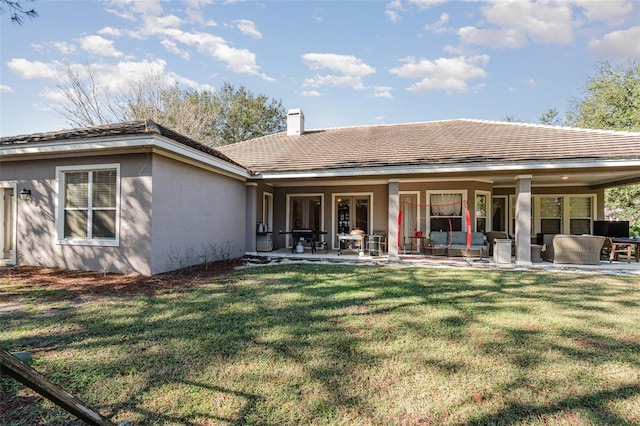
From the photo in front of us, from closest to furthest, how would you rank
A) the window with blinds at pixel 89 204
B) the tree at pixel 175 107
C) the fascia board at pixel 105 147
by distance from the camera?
the fascia board at pixel 105 147, the window with blinds at pixel 89 204, the tree at pixel 175 107

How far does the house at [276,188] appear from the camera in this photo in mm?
7215

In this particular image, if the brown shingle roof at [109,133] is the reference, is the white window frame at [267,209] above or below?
below

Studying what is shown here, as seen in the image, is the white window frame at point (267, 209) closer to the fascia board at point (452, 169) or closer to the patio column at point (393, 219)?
the fascia board at point (452, 169)

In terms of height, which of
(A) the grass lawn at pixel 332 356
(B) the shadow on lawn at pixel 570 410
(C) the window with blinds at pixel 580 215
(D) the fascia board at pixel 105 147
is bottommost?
(B) the shadow on lawn at pixel 570 410

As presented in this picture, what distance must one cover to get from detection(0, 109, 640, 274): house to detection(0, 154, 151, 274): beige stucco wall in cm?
3

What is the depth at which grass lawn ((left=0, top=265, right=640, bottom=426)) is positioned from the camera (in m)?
2.28

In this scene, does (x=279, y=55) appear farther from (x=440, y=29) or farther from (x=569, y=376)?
(x=569, y=376)

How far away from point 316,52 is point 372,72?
3.19 metres

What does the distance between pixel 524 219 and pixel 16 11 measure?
38.2 ft

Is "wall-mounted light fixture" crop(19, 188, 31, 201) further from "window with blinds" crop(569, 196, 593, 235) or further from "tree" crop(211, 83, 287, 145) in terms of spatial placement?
"tree" crop(211, 83, 287, 145)

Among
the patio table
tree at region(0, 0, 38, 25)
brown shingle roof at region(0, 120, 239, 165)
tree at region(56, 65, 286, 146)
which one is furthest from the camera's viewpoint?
tree at region(56, 65, 286, 146)

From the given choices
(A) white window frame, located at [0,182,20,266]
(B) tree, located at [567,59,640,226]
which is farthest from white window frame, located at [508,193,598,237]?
(A) white window frame, located at [0,182,20,266]

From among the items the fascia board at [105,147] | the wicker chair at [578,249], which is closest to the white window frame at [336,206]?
the fascia board at [105,147]

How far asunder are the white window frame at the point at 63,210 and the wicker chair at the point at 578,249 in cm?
1227
